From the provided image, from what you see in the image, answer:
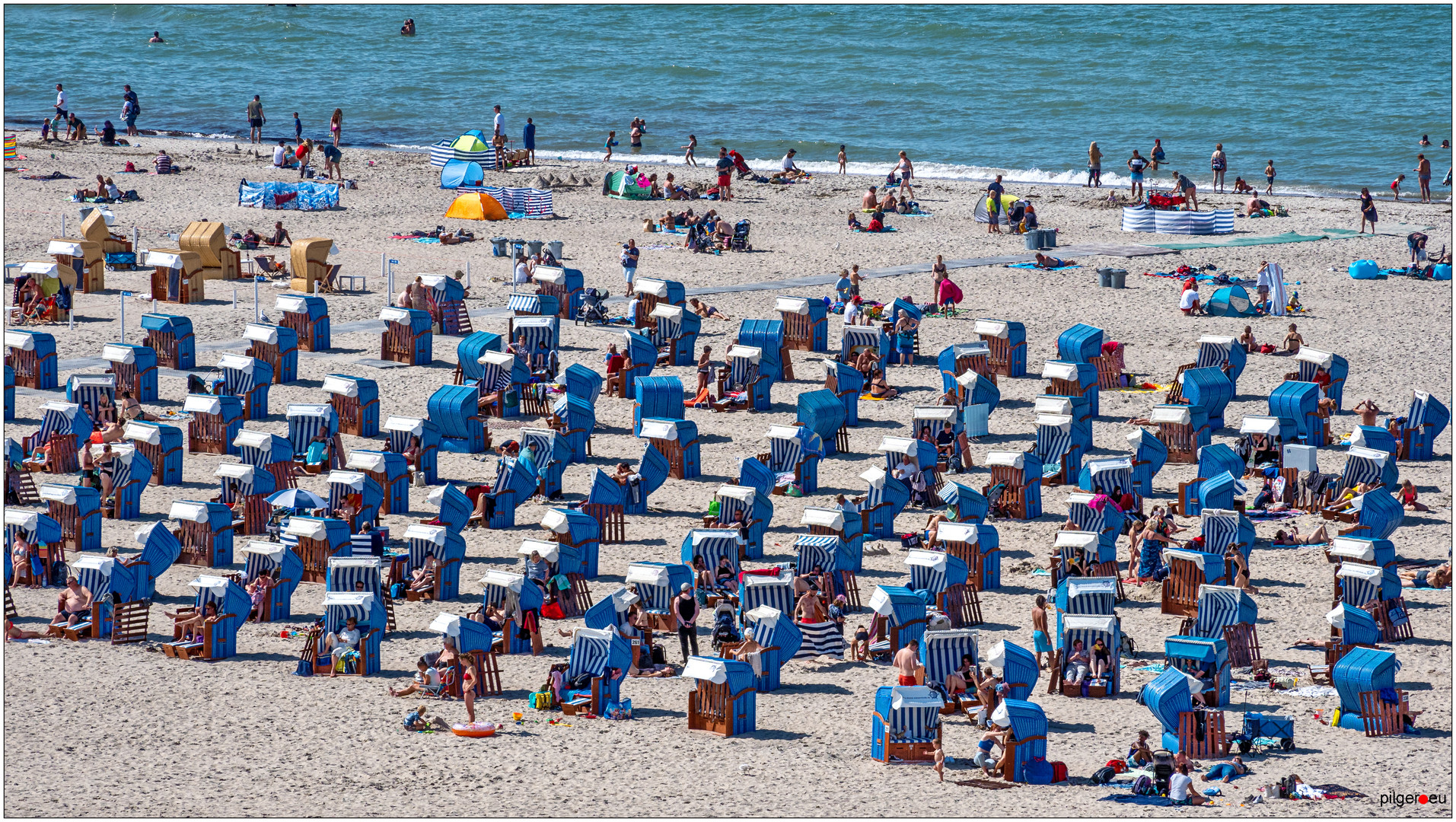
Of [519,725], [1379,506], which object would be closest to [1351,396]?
[1379,506]

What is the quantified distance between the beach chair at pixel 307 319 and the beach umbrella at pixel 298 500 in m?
9.39

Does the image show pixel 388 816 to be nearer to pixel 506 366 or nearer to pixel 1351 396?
pixel 506 366

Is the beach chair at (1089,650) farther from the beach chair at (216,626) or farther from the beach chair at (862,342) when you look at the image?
the beach chair at (862,342)

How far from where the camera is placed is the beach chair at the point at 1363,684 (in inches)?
679

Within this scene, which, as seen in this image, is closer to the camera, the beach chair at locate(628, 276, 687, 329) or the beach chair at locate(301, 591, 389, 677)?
the beach chair at locate(301, 591, 389, 677)

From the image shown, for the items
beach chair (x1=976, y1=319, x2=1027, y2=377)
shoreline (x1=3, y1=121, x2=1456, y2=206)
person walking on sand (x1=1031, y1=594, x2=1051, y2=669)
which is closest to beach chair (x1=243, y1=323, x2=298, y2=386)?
beach chair (x1=976, y1=319, x2=1027, y2=377)

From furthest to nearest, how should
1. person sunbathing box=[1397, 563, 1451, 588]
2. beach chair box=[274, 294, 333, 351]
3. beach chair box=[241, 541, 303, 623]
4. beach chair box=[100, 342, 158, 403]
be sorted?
beach chair box=[274, 294, 333, 351]
beach chair box=[100, 342, 158, 403]
person sunbathing box=[1397, 563, 1451, 588]
beach chair box=[241, 541, 303, 623]

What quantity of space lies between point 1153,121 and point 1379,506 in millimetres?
44484

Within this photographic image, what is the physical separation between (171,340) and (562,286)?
7637 millimetres

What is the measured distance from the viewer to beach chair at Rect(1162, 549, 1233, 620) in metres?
20.7

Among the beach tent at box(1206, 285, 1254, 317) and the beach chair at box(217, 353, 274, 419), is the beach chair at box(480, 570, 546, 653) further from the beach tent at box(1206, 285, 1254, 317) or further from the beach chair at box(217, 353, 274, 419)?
the beach tent at box(1206, 285, 1254, 317)

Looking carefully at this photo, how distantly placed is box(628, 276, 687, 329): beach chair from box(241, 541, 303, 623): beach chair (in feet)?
43.6

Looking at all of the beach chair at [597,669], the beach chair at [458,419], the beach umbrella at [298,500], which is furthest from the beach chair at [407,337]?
the beach chair at [597,669]

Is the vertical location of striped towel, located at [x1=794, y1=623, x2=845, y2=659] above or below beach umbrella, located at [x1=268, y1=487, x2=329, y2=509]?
below
